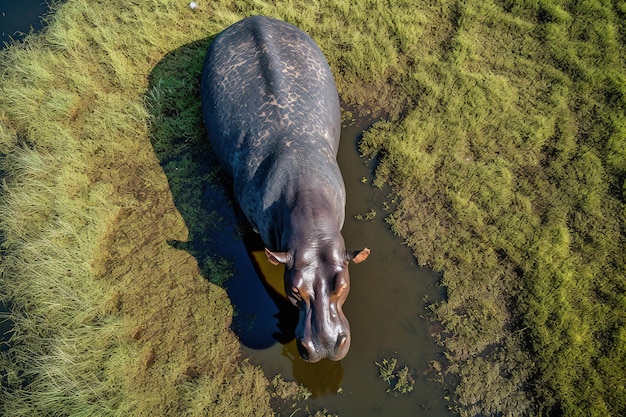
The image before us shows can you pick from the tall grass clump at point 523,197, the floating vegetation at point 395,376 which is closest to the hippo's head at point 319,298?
the floating vegetation at point 395,376

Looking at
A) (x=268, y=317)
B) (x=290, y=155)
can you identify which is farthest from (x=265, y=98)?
(x=268, y=317)

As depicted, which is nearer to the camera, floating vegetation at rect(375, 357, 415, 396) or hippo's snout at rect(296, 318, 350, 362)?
hippo's snout at rect(296, 318, 350, 362)

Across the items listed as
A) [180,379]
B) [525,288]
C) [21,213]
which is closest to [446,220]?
Result: [525,288]

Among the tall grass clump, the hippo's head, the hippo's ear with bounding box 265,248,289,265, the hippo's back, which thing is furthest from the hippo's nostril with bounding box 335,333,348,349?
the hippo's back

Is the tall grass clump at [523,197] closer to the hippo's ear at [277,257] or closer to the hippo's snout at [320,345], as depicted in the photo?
the hippo's snout at [320,345]

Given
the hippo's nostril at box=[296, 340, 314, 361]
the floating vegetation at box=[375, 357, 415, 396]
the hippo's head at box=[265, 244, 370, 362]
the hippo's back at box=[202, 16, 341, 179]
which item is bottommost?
the floating vegetation at box=[375, 357, 415, 396]

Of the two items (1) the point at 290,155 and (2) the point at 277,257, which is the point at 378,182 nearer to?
(1) the point at 290,155

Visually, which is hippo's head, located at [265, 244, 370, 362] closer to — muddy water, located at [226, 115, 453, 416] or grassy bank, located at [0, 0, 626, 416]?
muddy water, located at [226, 115, 453, 416]

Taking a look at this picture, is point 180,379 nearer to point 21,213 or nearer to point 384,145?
point 21,213
